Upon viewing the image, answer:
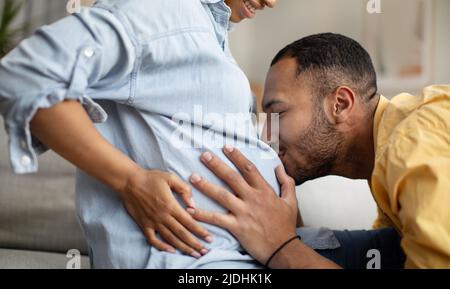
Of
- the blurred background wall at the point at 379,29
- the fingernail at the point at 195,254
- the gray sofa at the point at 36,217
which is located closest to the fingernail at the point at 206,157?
the fingernail at the point at 195,254

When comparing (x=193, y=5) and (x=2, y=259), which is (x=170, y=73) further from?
(x=2, y=259)

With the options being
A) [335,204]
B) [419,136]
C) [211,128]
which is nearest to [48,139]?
[211,128]

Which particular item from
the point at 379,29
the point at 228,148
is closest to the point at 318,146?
the point at 228,148

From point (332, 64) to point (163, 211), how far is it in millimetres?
577

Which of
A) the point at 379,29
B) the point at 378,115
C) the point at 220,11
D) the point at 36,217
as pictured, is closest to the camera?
the point at 220,11

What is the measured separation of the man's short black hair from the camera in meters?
1.14

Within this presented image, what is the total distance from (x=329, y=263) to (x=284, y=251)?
0.08 meters

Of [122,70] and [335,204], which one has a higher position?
[122,70]

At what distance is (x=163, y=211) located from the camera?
0.77 m

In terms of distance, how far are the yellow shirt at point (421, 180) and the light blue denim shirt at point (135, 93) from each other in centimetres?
21

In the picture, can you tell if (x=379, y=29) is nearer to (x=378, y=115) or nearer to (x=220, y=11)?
(x=378, y=115)

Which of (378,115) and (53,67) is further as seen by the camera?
(378,115)

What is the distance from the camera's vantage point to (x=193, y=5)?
827 millimetres

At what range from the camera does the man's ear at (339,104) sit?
1126 millimetres
